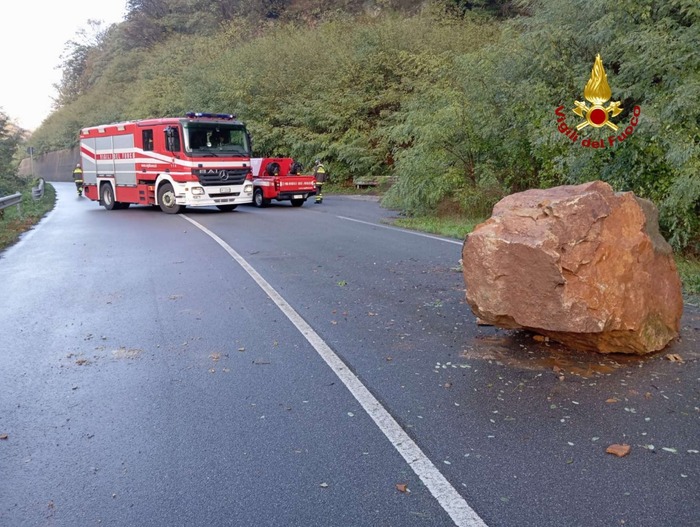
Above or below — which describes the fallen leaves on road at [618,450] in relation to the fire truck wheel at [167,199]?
below

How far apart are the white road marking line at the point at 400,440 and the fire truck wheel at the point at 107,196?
1860 cm

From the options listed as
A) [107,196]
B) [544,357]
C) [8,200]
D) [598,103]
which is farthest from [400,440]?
[107,196]

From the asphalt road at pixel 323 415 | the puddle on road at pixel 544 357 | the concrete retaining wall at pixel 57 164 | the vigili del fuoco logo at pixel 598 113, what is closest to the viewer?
the asphalt road at pixel 323 415

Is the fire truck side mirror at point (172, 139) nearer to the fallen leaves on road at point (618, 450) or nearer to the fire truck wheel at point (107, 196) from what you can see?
the fire truck wheel at point (107, 196)

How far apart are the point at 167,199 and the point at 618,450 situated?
1921 cm

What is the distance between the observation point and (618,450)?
4.03m

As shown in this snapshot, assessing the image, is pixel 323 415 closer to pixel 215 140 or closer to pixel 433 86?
pixel 215 140

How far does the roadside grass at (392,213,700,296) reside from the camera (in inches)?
342

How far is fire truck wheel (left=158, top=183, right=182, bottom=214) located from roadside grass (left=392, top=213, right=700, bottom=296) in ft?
24.9

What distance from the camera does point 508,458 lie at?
3.96 meters

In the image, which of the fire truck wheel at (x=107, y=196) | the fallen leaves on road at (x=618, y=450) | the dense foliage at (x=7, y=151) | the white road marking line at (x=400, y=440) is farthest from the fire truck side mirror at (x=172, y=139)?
the fallen leaves on road at (x=618, y=450)

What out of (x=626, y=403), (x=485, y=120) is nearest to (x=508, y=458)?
(x=626, y=403)

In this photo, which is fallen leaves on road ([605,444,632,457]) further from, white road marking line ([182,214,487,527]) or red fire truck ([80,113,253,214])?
red fire truck ([80,113,253,214])

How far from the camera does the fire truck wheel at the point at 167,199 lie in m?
21.2
